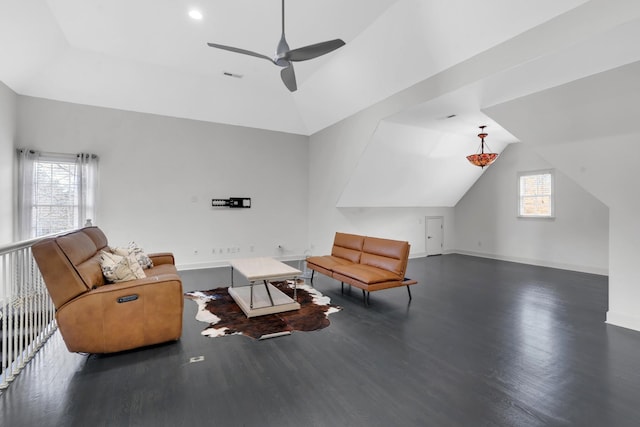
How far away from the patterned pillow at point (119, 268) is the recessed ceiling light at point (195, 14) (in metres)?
3.14

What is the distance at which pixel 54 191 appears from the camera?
5496 millimetres

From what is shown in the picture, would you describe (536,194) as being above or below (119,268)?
above

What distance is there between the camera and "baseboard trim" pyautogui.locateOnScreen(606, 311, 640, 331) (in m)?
3.44

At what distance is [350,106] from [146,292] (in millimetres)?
4776

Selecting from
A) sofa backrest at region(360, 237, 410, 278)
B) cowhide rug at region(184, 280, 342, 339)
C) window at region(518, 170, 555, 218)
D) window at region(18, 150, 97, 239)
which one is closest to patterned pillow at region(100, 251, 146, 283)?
cowhide rug at region(184, 280, 342, 339)

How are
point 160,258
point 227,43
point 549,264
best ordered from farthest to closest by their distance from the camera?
point 549,264 < point 227,43 < point 160,258

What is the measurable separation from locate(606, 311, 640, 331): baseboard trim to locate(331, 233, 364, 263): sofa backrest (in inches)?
125

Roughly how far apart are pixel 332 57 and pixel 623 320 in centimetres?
529

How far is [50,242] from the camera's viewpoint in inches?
99.5

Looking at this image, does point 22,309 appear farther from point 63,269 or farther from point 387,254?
point 387,254

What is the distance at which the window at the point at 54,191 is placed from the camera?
520 centimetres

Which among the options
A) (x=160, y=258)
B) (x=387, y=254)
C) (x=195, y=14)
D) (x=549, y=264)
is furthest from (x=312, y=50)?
(x=549, y=264)

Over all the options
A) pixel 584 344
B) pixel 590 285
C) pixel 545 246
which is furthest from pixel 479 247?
pixel 584 344

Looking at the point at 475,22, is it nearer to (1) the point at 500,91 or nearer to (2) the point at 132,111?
(1) the point at 500,91
